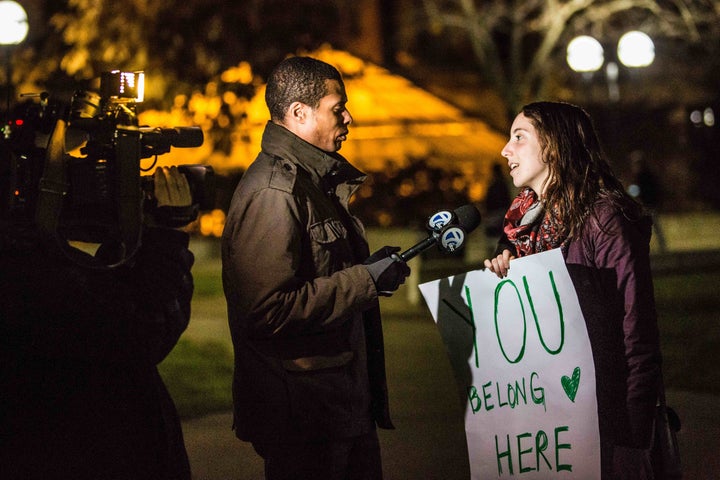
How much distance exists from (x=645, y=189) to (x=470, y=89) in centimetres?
1162

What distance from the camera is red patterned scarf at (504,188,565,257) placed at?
3719 millimetres

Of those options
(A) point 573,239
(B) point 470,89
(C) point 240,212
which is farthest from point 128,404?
(B) point 470,89

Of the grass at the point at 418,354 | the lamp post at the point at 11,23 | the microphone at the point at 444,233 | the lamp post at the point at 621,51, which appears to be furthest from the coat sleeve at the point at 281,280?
the lamp post at the point at 621,51

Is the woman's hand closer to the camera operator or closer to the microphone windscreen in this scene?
the microphone windscreen

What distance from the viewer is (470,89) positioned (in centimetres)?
2903

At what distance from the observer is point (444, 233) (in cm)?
362

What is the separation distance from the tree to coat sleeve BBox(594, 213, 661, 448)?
65.2 feet

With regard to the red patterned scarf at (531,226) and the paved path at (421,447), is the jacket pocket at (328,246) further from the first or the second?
the paved path at (421,447)

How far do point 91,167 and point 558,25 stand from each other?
21.6m

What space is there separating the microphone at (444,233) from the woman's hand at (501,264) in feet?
0.47

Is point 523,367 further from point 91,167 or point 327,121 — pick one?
point 91,167

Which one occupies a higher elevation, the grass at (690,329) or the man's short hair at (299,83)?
the man's short hair at (299,83)

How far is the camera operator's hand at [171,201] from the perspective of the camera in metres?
4.09

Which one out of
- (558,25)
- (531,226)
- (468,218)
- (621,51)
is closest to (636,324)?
(531,226)
